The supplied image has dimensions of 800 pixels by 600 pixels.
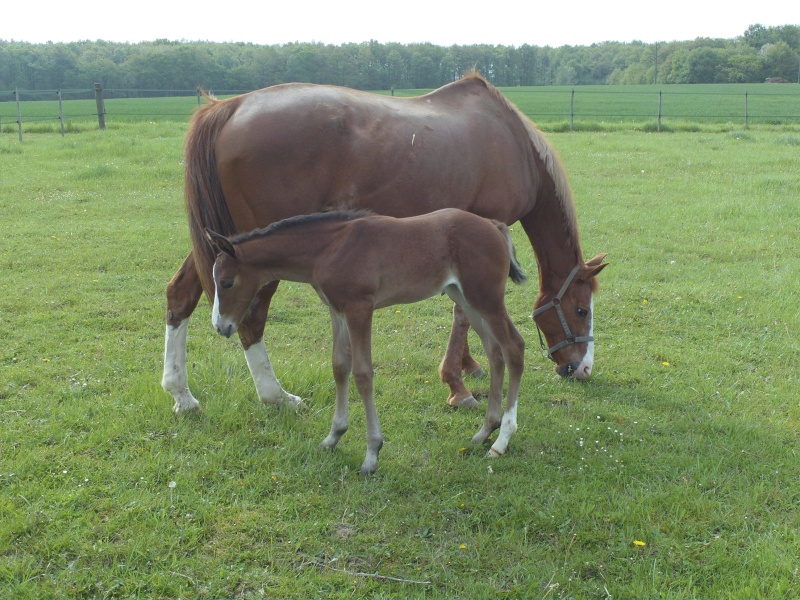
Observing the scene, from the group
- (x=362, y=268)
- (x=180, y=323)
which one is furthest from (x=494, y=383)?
(x=180, y=323)

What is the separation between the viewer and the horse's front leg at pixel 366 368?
3.72 m

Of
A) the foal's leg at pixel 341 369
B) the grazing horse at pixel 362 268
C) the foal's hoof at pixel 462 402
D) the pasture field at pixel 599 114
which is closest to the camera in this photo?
the grazing horse at pixel 362 268

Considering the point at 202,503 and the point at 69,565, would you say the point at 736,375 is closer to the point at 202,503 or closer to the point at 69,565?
the point at 202,503

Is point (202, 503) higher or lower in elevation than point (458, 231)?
lower

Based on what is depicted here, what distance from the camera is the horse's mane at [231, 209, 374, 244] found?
374 cm

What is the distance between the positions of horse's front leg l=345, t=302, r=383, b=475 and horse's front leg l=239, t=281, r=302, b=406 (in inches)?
Answer: 34.4

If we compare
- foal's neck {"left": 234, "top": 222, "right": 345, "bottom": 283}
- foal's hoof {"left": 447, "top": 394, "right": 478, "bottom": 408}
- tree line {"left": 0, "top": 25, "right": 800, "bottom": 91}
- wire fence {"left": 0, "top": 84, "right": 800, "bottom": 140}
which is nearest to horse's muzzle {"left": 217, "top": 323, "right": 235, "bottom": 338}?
foal's neck {"left": 234, "top": 222, "right": 345, "bottom": 283}

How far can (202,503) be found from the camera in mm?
3486

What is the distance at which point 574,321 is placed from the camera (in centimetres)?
522

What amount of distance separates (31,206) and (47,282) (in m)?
4.05

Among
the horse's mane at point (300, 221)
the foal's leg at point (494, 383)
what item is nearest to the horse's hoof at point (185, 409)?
the horse's mane at point (300, 221)

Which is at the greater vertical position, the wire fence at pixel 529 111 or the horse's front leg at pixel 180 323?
the wire fence at pixel 529 111

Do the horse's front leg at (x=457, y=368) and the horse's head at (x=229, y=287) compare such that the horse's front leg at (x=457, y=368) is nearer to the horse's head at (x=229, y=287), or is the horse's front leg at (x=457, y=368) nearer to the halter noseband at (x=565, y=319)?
the halter noseband at (x=565, y=319)

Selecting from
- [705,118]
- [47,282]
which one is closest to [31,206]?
[47,282]
